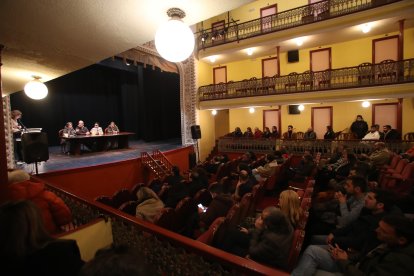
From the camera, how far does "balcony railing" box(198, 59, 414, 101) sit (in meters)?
8.44

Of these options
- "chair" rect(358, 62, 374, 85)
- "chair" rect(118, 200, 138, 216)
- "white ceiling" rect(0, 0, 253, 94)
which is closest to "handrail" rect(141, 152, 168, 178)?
"chair" rect(118, 200, 138, 216)

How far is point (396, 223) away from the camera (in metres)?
1.87

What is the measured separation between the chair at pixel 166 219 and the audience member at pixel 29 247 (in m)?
1.67

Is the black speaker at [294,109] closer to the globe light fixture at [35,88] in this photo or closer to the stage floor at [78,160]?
the stage floor at [78,160]

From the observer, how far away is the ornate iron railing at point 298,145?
8.23 metres

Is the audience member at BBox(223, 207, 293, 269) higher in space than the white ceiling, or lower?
lower

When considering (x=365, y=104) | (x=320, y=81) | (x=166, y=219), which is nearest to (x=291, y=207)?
(x=166, y=219)

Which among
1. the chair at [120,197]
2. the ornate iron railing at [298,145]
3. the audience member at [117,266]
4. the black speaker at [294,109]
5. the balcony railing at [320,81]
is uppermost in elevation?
the balcony railing at [320,81]

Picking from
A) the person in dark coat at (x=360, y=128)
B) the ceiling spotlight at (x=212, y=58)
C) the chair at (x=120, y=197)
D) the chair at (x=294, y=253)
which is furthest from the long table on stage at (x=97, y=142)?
the person in dark coat at (x=360, y=128)

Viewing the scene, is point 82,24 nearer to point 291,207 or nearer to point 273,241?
point 273,241

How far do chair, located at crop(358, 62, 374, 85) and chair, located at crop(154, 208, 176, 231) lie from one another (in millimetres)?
8982

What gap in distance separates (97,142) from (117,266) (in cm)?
1072

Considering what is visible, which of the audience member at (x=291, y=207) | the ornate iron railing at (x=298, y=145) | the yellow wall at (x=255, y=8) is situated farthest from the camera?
the yellow wall at (x=255, y=8)

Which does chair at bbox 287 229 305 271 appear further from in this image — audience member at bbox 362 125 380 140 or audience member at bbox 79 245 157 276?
audience member at bbox 362 125 380 140
